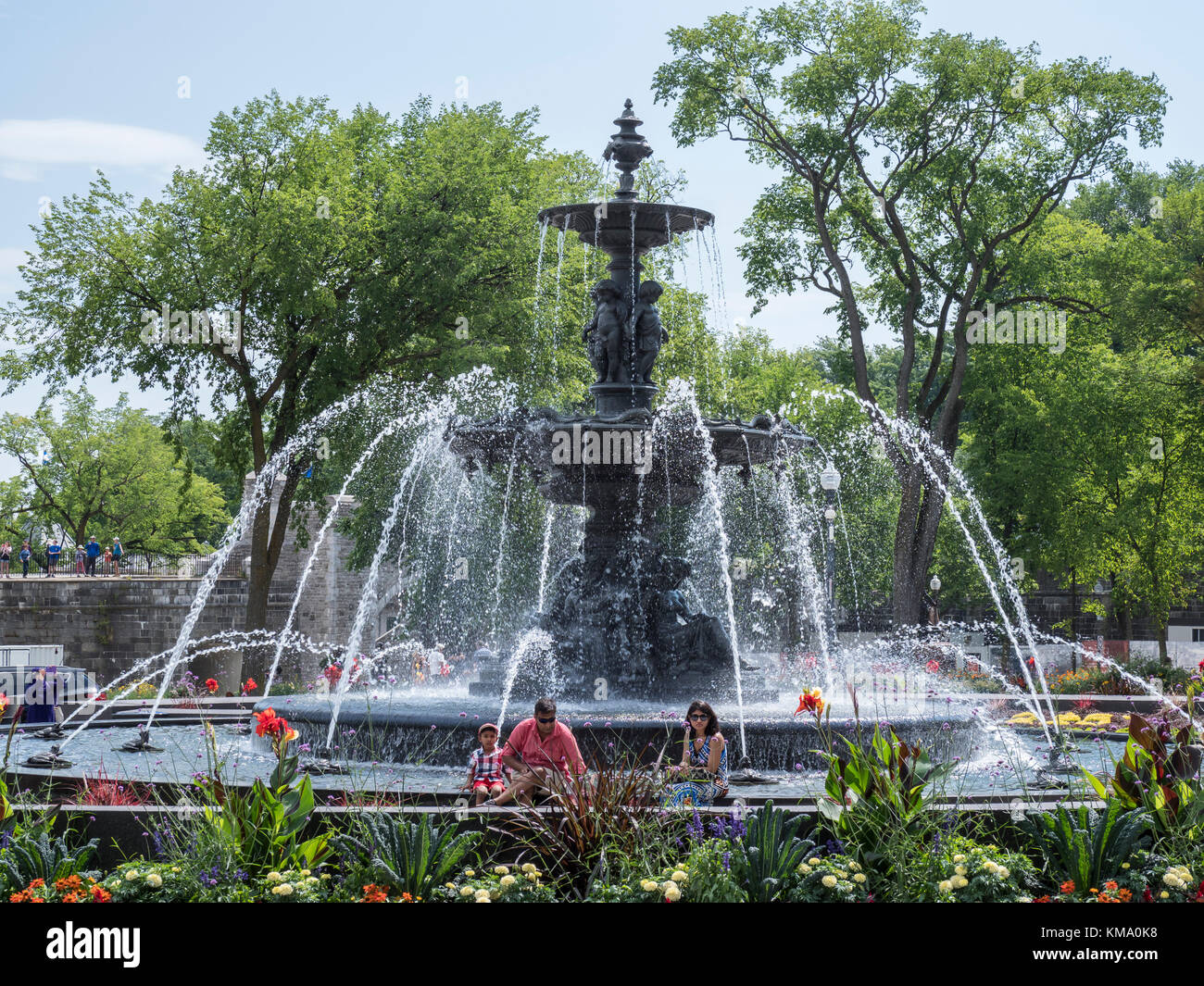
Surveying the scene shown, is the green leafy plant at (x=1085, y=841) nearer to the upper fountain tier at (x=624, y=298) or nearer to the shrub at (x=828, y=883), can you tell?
the shrub at (x=828, y=883)

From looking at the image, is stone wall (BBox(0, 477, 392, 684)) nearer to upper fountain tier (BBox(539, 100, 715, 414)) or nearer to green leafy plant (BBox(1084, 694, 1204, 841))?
upper fountain tier (BBox(539, 100, 715, 414))

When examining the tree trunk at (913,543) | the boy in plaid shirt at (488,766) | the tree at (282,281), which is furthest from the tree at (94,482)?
the boy in plaid shirt at (488,766)

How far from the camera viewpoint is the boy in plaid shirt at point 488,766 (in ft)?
27.2

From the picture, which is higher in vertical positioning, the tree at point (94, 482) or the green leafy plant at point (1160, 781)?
the tree at point (94, 482)

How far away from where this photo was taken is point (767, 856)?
20.2 feet

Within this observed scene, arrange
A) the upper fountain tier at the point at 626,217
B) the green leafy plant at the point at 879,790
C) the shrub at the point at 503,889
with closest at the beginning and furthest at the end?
the shrub at the point at 503,889
the green leafy plant at the point at 879,790
the upper fountain tier at the point at 626,217

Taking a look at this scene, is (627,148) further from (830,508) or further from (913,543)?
(913,543)

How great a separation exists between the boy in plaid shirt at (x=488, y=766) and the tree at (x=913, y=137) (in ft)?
68.6

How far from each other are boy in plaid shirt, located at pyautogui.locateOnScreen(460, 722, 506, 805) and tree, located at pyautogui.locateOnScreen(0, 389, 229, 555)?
51.6 m

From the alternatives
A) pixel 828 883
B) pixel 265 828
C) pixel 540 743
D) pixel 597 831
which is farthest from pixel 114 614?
pixel 828 883

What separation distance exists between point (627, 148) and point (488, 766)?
8055 mm

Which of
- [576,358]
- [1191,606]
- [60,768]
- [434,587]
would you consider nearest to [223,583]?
[434,587]

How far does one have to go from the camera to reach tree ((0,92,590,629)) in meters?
27.9
